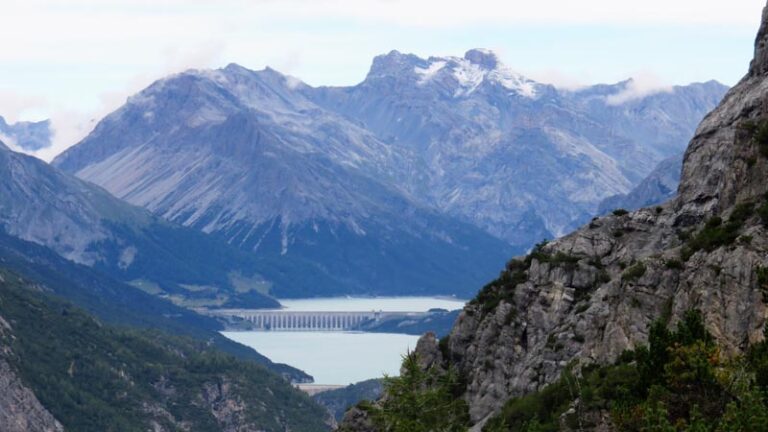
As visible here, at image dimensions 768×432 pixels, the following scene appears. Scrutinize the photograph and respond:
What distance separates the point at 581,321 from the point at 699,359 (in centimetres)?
3091

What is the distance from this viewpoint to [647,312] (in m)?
88.6

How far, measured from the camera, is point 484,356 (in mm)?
114750

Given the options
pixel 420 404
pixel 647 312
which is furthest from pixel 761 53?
pixel 420 404

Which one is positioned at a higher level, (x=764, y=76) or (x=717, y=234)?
(x=764, y=76)

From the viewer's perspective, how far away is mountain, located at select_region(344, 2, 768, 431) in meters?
74.4

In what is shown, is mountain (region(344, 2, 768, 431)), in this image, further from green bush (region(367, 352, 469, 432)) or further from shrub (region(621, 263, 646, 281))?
green bush (region(367, 352, 469, 432))

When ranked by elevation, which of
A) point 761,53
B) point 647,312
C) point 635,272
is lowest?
point 647,312

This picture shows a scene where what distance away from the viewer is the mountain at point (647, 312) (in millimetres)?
74438

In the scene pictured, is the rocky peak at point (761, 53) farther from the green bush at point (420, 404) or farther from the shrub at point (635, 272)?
the green bush at point (420, 404)

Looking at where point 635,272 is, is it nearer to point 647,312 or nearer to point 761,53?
point 647,312

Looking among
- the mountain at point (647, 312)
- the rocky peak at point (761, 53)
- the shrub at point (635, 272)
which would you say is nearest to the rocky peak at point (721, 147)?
the rocky peak at point (761, 53)

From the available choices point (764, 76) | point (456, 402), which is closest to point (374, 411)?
point (456, 402)

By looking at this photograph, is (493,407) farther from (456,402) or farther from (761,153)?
(761,153)

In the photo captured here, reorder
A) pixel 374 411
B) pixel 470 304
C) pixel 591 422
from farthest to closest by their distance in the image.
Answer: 1. pixel 470 304
2. pixel 374 411
3. pixel 591 422
